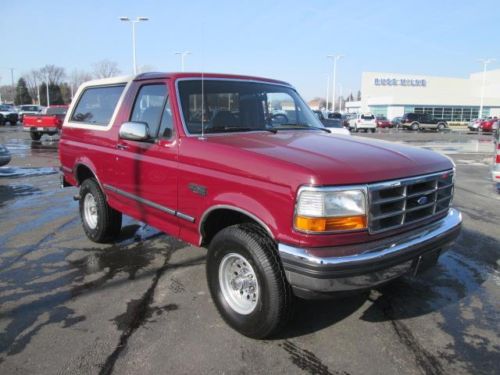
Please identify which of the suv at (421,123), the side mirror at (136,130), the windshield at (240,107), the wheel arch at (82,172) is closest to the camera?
the side mirror at (136,130)

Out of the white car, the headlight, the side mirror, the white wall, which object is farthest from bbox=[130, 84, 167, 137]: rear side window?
the white wall

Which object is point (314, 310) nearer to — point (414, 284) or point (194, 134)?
point (414, 284)

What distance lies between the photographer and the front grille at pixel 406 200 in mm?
3035

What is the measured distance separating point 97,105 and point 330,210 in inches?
150

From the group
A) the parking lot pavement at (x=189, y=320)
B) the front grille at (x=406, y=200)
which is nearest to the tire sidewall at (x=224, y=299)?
the parking lot pavement at (x=189, y=320)

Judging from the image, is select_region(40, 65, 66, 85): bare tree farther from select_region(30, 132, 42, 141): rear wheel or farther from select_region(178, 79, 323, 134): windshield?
select_region(178, 79, 323, 134): windshield

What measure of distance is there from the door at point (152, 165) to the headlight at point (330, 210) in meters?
1.47

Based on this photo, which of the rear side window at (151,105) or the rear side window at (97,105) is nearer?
the rear side window at (151,105)

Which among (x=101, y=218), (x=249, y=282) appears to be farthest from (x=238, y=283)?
(x=101, y=218)

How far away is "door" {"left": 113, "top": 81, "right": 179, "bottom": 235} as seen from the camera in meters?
4.06

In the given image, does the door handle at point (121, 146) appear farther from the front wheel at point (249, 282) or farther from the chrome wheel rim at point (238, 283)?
the chrome wheel rim at point (238, 283)

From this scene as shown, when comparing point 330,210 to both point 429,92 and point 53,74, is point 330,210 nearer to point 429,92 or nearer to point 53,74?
point 429,92

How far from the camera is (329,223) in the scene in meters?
2.92

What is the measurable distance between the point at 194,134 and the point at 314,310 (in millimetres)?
1888
